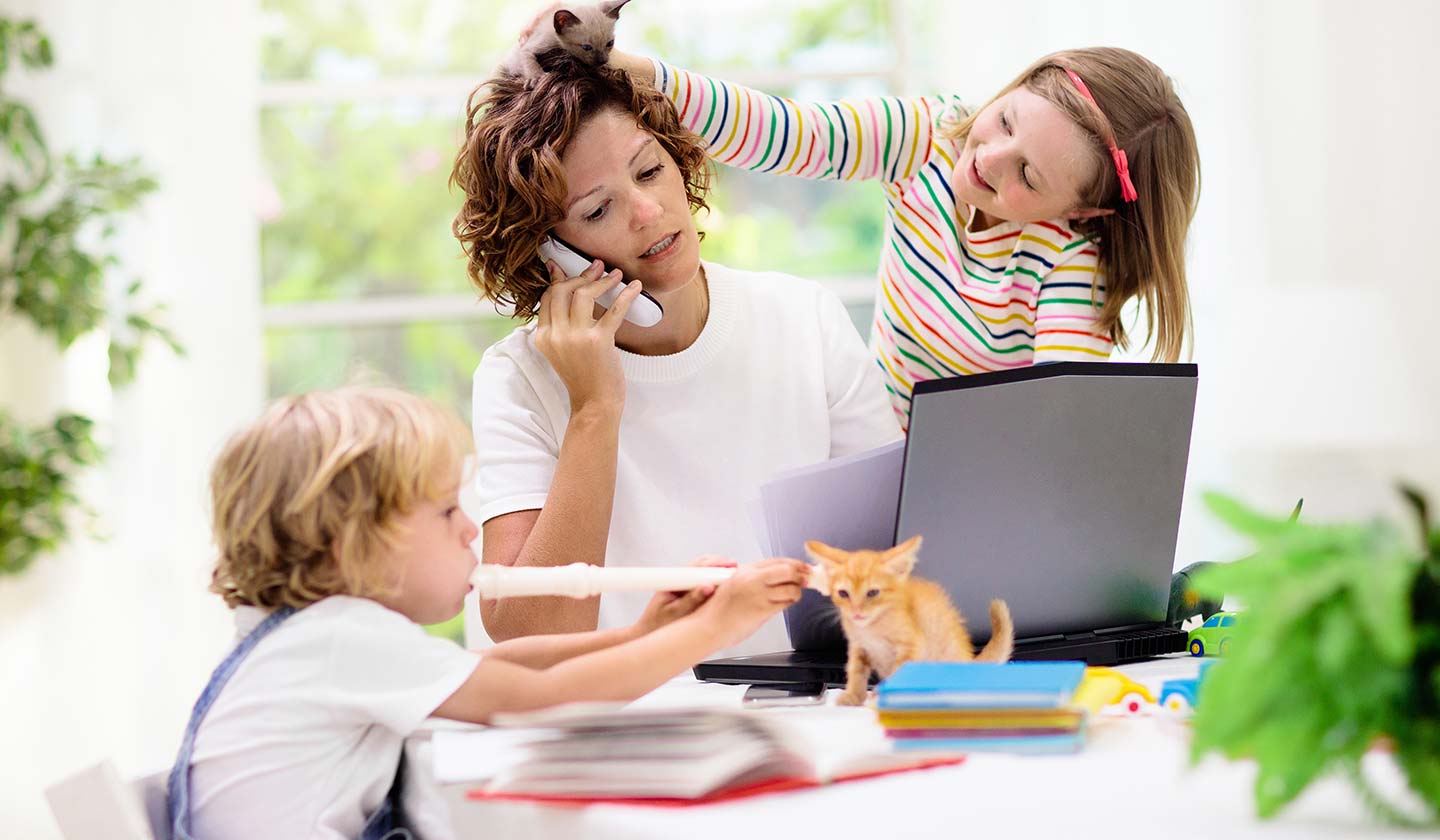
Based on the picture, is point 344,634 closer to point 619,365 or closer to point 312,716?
point 312,716

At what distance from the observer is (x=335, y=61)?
4031 millimetres

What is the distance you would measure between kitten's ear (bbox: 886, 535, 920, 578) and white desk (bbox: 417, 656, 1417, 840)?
0.19 m

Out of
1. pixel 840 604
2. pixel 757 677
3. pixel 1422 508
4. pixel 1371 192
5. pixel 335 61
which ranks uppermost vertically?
pixel 335 61

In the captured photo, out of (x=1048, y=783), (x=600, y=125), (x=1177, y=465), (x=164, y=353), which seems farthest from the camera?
(x=164, y=353)

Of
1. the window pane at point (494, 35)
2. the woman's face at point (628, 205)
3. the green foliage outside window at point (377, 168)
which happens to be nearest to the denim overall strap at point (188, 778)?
the woman's face at point (628, 205)

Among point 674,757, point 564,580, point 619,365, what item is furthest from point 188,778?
point 619,365

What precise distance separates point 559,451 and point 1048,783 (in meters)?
0.91

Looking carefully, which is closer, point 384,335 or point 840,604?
point 840,604

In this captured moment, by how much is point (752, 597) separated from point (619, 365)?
1.89 ft

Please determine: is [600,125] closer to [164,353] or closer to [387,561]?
[387,561]

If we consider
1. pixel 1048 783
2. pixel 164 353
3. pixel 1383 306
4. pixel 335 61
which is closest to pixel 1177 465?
pixel 1048 783

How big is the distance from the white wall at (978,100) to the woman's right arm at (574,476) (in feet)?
4.89

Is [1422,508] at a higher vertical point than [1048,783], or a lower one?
higher

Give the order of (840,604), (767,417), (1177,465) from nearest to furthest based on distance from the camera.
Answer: (840,604) < (1177,465) < (767,417)
